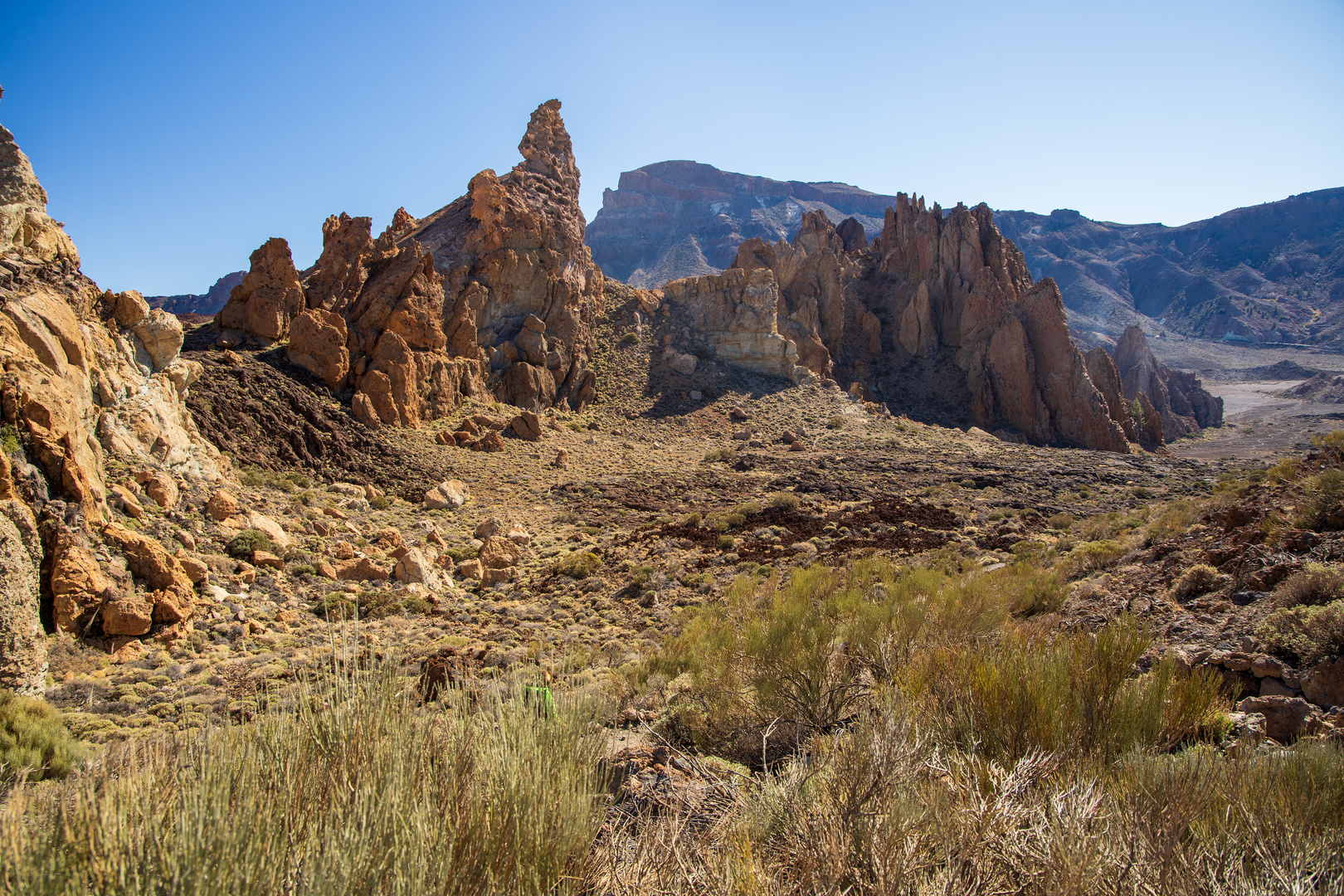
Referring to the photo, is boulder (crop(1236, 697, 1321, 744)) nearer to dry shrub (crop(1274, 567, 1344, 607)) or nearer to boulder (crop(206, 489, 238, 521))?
dry shrub (crop(1274, 567, 1344, 607))

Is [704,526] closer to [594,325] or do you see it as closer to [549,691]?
[549,691]

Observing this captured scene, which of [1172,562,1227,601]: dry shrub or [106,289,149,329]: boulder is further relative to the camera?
[106,289,149,329]: boulder

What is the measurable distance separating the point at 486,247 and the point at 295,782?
34516 mm

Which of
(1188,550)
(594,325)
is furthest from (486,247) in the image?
(1188,550)

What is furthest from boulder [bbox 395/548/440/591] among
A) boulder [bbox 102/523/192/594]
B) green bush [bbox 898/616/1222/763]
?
green bush [bbox 898/616/1222/763]

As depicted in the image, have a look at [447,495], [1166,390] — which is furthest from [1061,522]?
[1166,390]

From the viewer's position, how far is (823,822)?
2.40 m

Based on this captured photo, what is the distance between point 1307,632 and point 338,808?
6129 millimetres

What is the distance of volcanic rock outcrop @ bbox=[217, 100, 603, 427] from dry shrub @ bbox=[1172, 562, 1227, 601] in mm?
23167

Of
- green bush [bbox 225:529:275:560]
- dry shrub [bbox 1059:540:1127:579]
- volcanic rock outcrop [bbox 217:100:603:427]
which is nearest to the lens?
dry shrub [bbox 1059:540:1127:579]

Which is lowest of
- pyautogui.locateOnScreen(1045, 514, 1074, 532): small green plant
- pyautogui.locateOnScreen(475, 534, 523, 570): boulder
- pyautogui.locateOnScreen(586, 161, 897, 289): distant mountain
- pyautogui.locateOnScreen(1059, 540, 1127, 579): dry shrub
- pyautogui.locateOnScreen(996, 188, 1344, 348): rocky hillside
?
pyautogui.locateOnScreen(1045, 514, 1074, 532): small green plant

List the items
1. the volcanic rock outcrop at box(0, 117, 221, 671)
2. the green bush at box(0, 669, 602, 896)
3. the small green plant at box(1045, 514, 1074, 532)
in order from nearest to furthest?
the green bush at box(0, 669, 602, 896), the volcanic rock outcrop at box(0, 117, 221, 671), the small green plant at box(1045, 514, 1074, 532)

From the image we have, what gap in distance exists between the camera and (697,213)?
15038cm

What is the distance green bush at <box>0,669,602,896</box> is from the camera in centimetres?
163
